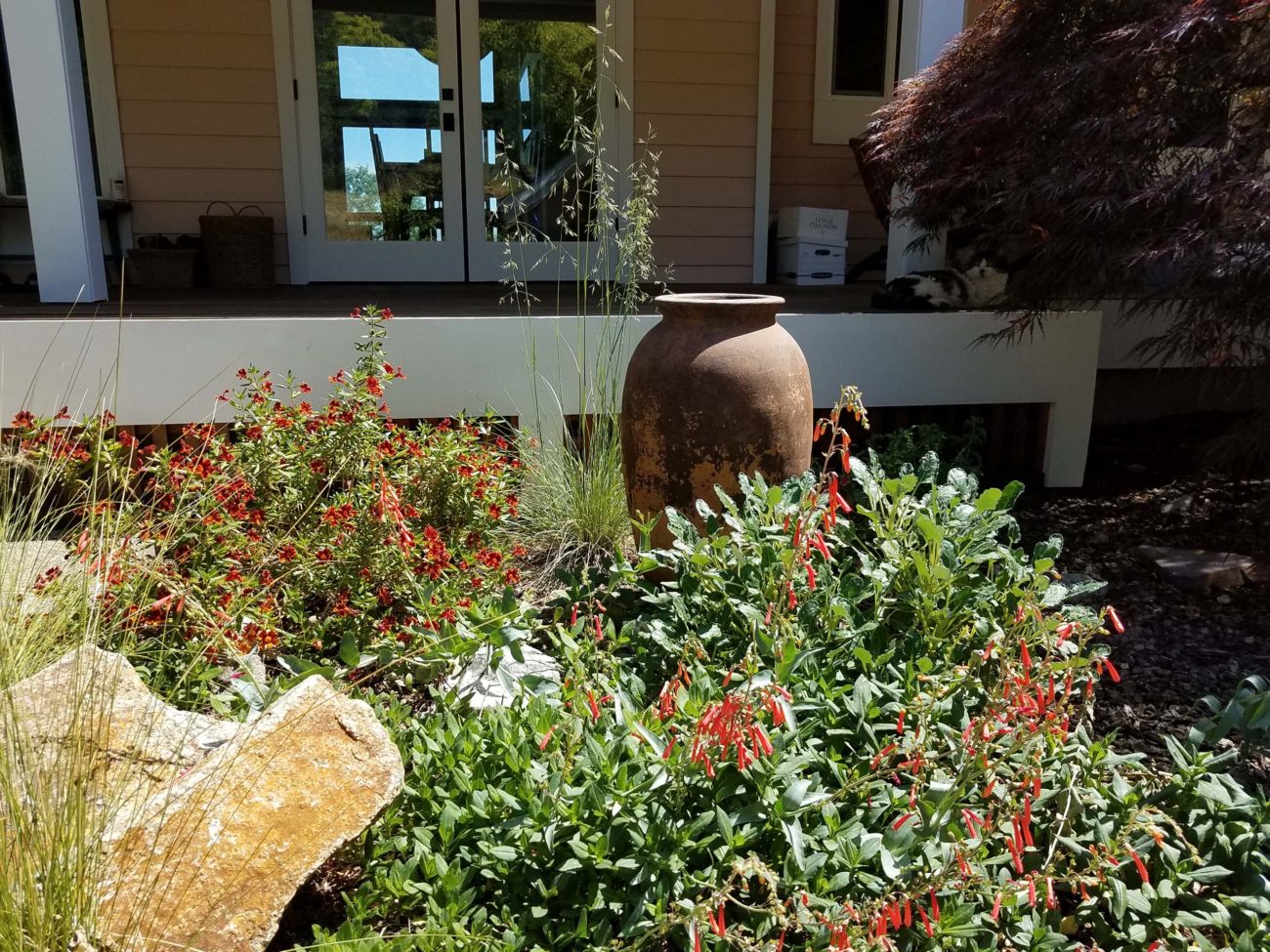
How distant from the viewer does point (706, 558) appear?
2072 mm

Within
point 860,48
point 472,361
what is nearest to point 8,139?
point 472,361

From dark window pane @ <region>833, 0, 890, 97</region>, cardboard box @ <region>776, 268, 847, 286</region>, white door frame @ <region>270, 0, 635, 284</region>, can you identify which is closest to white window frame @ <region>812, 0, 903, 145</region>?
dark window pane @ <region>833, 0, 890, 97</region>

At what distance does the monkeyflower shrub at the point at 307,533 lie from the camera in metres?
2.15

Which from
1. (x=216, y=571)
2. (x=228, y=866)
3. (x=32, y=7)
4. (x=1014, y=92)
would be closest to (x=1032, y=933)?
(x=228, y=866)

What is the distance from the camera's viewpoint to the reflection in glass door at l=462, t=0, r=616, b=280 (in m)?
5.88

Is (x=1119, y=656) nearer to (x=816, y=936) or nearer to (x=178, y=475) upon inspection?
(x=816, y=936)

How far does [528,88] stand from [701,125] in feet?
3.55

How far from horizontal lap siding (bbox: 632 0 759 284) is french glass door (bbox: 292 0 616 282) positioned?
0.36 m

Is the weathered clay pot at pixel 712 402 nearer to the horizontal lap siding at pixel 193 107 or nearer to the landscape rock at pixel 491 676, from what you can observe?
the landscape rock at pixel 491 676

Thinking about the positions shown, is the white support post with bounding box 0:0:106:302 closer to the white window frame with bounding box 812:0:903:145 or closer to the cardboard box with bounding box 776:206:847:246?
the cardboard box with bounding box 776:206:847:246

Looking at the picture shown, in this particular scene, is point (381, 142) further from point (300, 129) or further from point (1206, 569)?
point (1206, 569)

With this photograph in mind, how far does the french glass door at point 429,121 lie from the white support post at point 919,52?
2.12 m

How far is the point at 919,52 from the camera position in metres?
4.04

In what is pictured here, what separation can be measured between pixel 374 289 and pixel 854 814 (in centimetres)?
448
